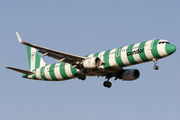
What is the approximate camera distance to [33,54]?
195 ft

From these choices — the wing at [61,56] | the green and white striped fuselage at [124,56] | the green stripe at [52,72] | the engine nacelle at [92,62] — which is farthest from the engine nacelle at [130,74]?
the green stripe at [52,72]

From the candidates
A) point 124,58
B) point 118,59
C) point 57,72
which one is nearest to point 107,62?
point 118,59

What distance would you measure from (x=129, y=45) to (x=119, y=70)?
6.22 m

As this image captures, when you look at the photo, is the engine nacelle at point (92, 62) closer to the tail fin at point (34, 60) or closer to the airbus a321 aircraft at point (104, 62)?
the airbus a321 aircraft at point (104, 62)

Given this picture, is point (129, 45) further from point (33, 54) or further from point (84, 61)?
point (33, 54)

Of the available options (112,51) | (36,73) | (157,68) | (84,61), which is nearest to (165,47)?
(157,68)

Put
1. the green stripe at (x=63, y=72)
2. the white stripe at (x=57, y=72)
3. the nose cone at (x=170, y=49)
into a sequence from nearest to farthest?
the nose cone at (x=170, y=49) < the green stripe at (x=63, y=72) < the white stripe at (x=57, y=72)

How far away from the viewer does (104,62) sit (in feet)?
151

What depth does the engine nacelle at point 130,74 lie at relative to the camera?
5053cm

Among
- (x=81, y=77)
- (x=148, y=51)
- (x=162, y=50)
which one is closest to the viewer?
(x=162, y=50)

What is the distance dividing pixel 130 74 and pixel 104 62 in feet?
19.7

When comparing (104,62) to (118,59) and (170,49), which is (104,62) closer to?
(118,59)

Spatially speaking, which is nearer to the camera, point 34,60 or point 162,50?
point 162,50

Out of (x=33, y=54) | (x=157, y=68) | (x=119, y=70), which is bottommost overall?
(x=157, y=68)
